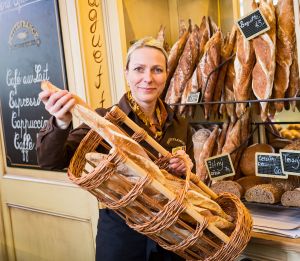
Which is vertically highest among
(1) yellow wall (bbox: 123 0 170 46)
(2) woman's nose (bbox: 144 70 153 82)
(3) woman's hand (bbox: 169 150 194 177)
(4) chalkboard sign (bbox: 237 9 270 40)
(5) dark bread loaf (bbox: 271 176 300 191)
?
(1) yellow wall (bbox: 123 0 170 46)

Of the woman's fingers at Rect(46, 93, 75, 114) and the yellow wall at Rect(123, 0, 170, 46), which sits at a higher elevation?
the yellow wall at Rect(123, 0, 170, 46)

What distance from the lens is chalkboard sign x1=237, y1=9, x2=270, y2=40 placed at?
4.85ft

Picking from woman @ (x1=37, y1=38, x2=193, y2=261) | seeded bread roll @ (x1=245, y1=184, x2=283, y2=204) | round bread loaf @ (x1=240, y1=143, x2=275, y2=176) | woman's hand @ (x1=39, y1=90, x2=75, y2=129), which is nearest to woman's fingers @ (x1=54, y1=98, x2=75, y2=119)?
woman's hand @ (x1=39, y1=90, x2=75, y2=129)

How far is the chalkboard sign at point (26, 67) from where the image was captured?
2.07 m

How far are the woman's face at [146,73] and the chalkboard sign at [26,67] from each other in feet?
2.59

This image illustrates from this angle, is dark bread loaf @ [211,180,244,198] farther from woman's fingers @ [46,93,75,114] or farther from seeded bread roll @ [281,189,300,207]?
A: woman's fingers @ [46,93,75,114]

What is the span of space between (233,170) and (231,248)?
23.8 inches

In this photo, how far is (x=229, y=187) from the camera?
1.57 metres

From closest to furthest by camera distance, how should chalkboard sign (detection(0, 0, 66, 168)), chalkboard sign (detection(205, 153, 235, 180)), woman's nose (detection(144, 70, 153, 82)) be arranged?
woman's nose (detection(144, 70, 153, 82)) → chalkboard sign (detection(205, 153, 235, 180)) → chalkboard sign (detection(0, 0, 66, 168))

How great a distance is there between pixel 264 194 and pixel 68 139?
696 millimetres

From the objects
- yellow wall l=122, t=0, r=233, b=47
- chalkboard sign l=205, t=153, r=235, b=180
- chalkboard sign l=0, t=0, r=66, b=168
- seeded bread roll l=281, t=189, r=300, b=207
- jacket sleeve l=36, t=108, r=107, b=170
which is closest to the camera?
jacket sleeve l=36, t=108, r=107, b=170

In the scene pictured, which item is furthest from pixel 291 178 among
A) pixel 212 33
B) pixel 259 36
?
pixel 212 33

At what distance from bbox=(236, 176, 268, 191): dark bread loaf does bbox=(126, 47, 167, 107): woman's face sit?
52cm

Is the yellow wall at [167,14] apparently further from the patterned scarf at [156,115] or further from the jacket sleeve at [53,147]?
the jacket sleeve at [53,147]
